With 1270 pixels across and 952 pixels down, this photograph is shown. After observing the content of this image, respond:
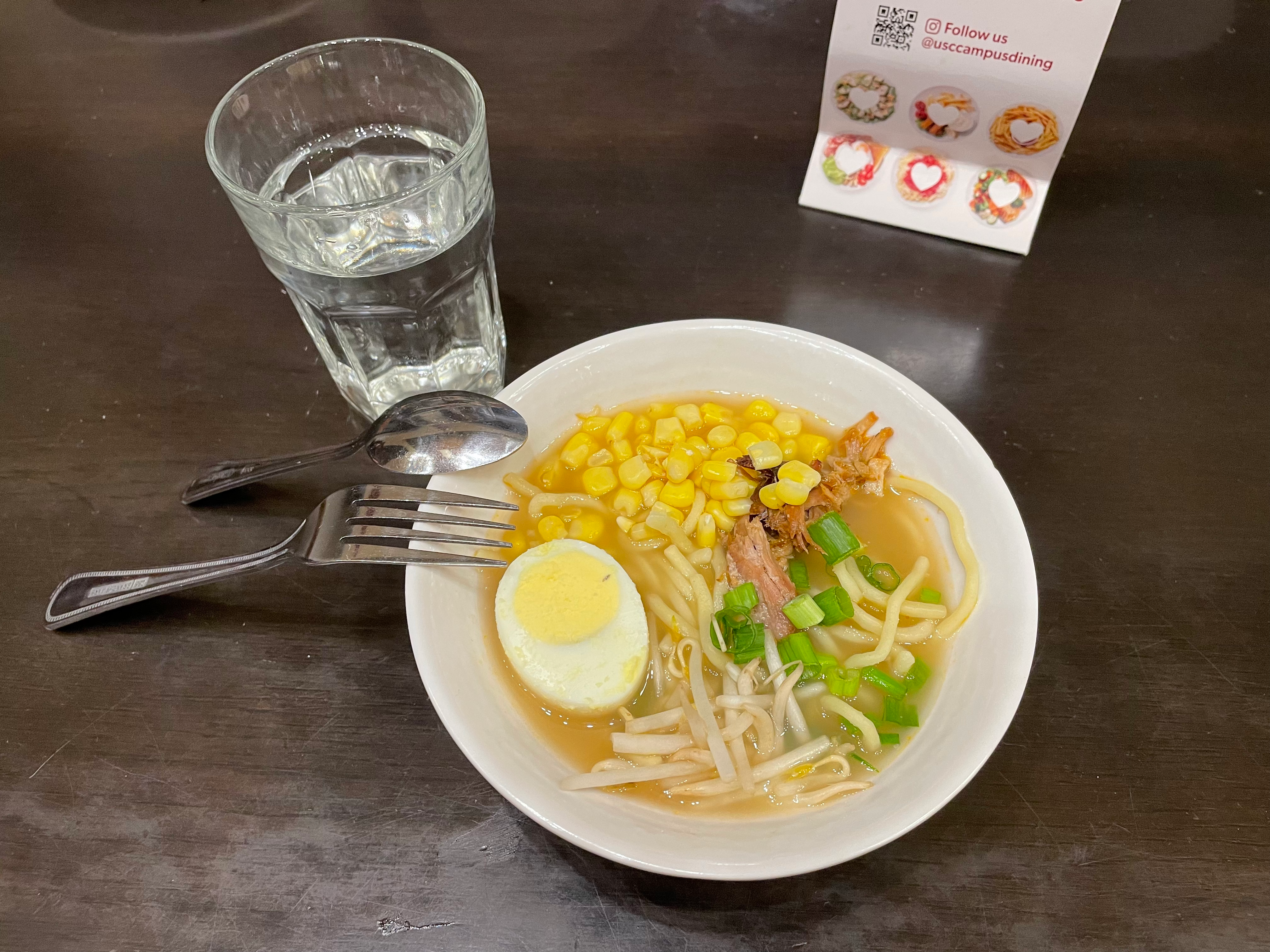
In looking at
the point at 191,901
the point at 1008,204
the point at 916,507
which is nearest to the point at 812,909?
the point at 916,507

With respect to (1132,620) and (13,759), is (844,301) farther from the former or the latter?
(13,759)

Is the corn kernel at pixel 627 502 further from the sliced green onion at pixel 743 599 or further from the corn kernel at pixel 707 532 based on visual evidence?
the sliced green onion at pixel 743 599

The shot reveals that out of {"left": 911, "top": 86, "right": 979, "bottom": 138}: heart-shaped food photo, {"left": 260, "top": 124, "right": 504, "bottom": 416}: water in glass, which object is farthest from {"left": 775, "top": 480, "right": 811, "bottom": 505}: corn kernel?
{"left": 911, "top": 86, "right": 979, "bottom": 138}: heart-shaped food photo

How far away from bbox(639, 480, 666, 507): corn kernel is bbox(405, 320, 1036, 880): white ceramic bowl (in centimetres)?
23

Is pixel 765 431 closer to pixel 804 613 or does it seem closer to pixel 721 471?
pixel 721 471

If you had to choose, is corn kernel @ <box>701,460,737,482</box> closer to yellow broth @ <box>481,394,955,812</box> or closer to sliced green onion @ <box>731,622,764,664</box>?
yellow broth @ <box>481,394,955,812</box>

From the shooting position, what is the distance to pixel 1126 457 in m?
2.13

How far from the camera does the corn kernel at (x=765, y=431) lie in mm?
1975

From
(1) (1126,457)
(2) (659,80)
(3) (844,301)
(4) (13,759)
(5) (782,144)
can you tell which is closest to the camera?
(4) (13,759)

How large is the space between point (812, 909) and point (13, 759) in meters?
1.57

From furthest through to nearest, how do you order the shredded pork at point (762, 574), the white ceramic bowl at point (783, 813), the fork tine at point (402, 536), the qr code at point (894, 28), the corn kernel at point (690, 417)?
the qr code at point (894, 28) → the corn kernel at point (690, 417) → the shredded pork at point (762, 574) → the fork tine at point (402, 536) → the white ceramic bowl at point (783, 813)

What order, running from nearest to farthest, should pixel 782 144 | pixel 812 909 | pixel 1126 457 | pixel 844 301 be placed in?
pixel 812 909, pixel 1126 457, pixel 844 301, pixel 782 144

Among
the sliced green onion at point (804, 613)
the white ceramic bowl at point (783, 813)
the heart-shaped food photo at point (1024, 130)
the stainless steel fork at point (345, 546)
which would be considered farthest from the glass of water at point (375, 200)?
the heart-shaped food photo at point (1024, 130)

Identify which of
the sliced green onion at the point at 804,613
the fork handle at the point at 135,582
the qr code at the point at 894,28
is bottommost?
the fork handle at the point at 135,582
